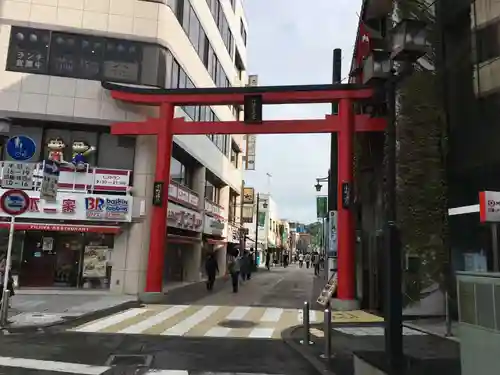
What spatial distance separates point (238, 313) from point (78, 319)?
4.84 metres

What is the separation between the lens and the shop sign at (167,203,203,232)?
71.6 ft

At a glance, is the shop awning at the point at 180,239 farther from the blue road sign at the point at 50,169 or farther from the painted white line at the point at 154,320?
the blue road sign at the point at 50,169

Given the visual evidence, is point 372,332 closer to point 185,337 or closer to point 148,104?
point 185,337

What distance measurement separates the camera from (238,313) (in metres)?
15.5

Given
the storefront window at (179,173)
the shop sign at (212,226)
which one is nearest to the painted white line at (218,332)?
the storefront window at (179,173)

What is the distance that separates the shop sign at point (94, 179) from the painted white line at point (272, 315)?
7468 mm

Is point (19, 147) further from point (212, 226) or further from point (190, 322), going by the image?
point (212, 226)

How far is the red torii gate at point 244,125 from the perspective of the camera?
58.5ft

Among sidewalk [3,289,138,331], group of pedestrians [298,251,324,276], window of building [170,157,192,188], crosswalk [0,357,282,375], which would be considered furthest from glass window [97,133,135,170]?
group of pedestrians [298,251,324,276]

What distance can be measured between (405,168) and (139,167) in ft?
37.9

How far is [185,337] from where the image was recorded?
11.1m

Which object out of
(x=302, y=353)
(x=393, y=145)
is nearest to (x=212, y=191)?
(x=302, y=353)

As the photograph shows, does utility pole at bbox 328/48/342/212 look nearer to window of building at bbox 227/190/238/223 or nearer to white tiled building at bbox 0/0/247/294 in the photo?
white tiled building at bbox 0/0/247/294

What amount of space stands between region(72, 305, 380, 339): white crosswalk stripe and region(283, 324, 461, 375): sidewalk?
1.07 metres
